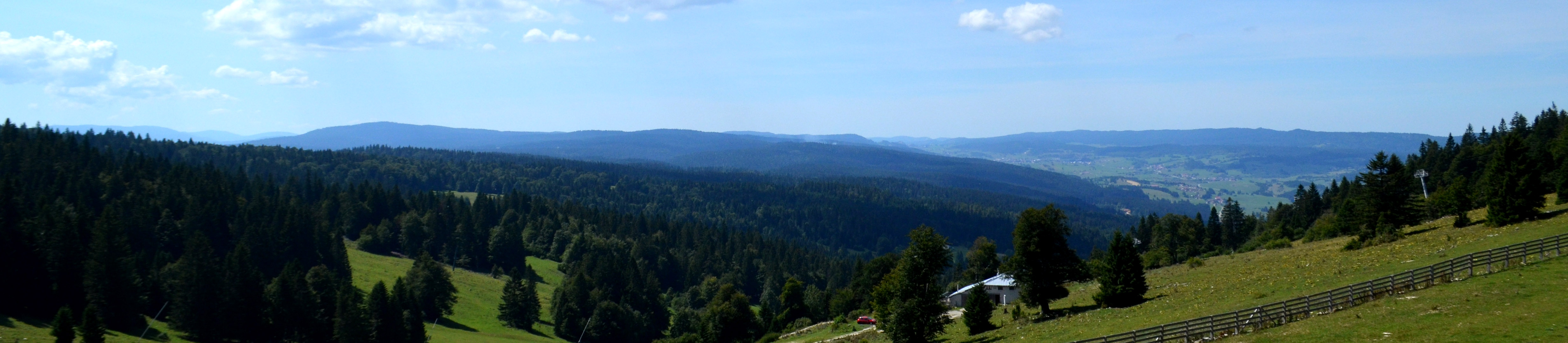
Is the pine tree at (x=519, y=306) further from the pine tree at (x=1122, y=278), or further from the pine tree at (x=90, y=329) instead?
the pine tree at (x=1122, y=278)

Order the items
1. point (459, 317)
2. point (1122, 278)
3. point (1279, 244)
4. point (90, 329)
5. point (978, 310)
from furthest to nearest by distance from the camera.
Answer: point (459, 317) → point (1279, 244) → point (90, 329) → point (978, 310) → point (1122, 278)

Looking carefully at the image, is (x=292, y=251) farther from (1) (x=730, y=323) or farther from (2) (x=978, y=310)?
(2) (x=978, y=310)

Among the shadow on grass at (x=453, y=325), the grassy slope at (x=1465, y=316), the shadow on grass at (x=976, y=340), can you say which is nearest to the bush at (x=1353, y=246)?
the grassy slope at (x=1465, y=316)

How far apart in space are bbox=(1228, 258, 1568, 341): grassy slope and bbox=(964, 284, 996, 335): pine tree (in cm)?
1704

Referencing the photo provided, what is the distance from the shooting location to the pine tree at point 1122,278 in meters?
45.3

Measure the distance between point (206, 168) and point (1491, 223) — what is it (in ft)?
474

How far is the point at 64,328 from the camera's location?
169 ft

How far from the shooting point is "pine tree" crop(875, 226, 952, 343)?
43719 millimetres

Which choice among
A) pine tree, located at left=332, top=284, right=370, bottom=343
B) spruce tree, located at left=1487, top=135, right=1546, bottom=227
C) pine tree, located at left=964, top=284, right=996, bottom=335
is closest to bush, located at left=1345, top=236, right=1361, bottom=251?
spruce tree, located at left=1487, top=135, right=1546, bottom=227

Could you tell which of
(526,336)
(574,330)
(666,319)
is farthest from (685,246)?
(526,336)

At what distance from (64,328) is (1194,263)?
75.5m

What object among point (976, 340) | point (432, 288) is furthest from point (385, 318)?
point (976, 340)

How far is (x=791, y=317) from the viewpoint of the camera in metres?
96.6

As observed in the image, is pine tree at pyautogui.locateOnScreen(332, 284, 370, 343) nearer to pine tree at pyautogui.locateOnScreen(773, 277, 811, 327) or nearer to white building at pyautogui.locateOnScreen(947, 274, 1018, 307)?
pine tree at pyautogui.locateOnScreen(773, 277, 811, 327)
